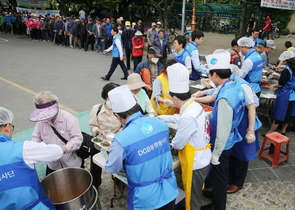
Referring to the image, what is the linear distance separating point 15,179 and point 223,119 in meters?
2.08

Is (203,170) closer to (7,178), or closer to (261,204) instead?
(261,204)

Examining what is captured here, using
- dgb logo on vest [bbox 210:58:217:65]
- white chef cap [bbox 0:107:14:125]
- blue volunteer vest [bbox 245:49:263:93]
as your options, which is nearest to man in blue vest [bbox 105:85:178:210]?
white chef cap [bbox 0:107:14:125]

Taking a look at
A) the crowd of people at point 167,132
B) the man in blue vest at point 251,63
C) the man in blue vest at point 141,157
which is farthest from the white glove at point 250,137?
the man in blue vest at point 251,63

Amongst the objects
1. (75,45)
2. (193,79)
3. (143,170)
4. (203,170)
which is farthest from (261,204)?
(75,45)

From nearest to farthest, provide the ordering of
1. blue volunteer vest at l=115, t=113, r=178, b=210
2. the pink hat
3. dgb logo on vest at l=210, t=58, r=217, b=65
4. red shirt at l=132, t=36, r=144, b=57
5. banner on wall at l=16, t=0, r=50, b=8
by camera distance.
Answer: blue volunteer vest at l=115, t=113, r=178, b=210 → the pink hat → dgb logo on vest at l=210, t=58, r=217, b=65 → red shirt at l=132, t=36, r=144, b=57 → banner on wall at l=16, t=0, r=50, b=8

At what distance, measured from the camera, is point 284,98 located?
472cm

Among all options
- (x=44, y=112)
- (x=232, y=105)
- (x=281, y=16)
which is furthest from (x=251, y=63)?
(x=281, y=16)

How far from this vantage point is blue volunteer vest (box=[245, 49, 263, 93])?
4571mm

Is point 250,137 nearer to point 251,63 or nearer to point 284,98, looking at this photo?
point 251,63

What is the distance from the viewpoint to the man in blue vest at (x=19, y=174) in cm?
177

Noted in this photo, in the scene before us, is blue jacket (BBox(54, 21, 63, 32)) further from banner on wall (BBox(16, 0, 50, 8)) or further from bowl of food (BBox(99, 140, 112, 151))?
bowl of food (BBox(99, 140, 112, 151))

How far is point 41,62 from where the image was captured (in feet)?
36.1

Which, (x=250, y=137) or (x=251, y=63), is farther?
(x=251, y=63)

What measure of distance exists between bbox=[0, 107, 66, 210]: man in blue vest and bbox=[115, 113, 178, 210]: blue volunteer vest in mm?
673
